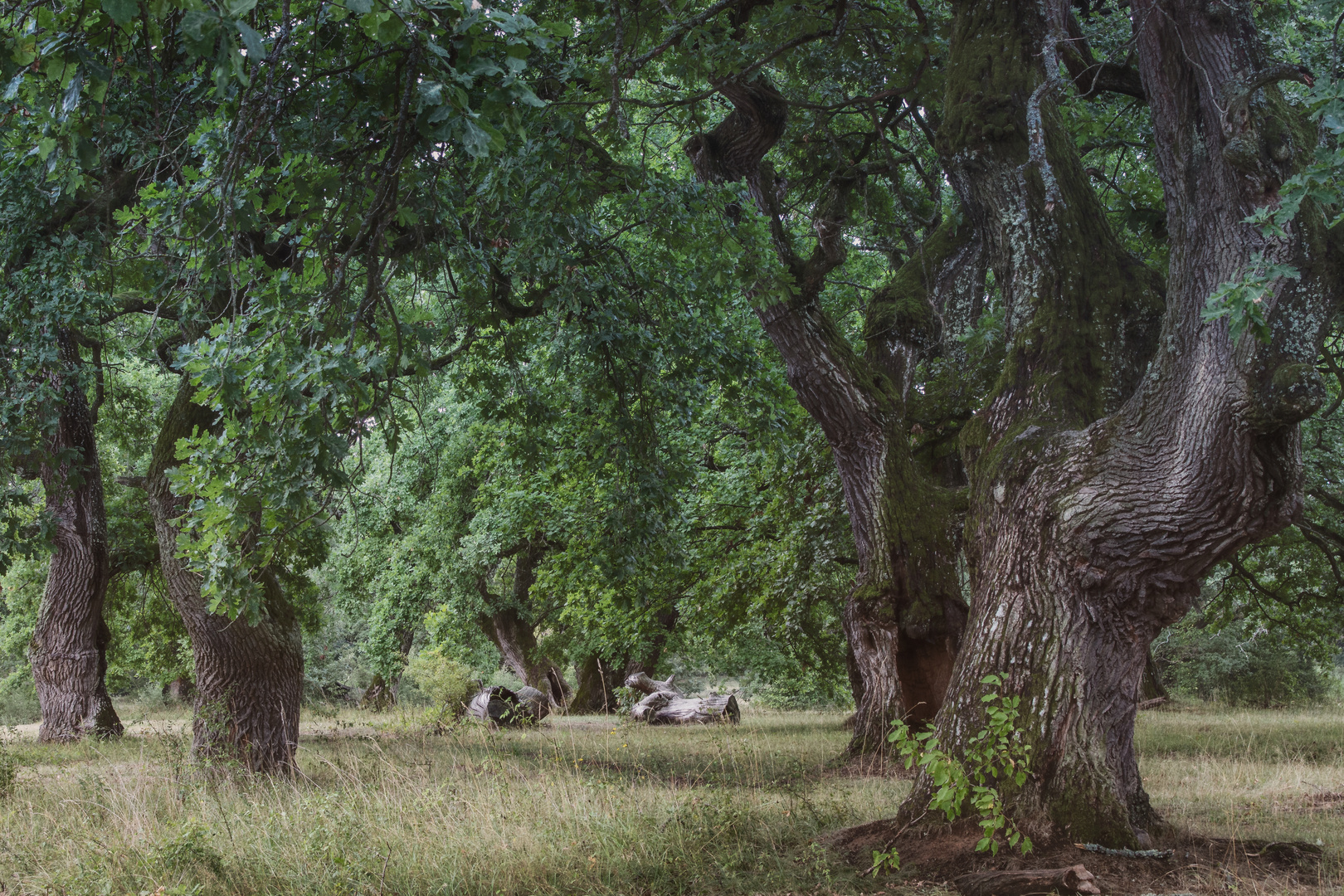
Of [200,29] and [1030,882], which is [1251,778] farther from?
[200,29]

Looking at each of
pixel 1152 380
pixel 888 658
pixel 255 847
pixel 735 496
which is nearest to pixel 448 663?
pixel 735 496

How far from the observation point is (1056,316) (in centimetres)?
604

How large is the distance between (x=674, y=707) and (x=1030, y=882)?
49.3 ft

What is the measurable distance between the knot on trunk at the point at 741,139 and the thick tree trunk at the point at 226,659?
5.04 meters

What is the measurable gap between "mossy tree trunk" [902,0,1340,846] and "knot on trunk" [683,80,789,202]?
2.86 metres

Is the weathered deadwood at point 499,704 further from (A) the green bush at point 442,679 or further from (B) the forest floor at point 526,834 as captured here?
(B) the forest floor at point 526,834

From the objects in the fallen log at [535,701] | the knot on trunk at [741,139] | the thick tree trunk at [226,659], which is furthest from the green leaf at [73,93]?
the fallen log at [535,701]

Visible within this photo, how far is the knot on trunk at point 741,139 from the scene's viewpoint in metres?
8.36

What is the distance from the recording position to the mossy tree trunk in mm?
4762

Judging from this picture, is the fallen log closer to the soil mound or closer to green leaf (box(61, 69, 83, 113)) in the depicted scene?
the soil mound

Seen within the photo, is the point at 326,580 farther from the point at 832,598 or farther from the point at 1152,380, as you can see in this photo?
the point at 1152,380

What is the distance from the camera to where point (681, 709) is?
18797 millimetres

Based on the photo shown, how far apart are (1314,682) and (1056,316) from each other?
22.3 m

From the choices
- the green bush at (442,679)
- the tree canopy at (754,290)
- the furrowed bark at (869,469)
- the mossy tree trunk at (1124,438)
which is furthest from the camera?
the green bush at (442,679)
